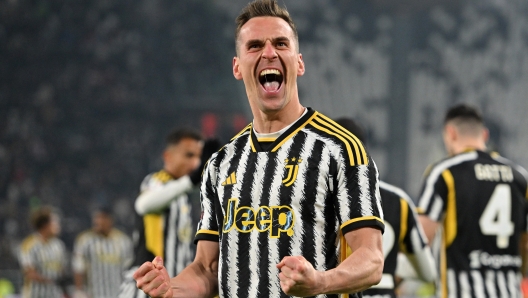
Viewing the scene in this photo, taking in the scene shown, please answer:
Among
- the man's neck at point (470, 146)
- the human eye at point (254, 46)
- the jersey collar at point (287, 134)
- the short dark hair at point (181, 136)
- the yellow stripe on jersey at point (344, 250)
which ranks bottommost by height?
the yellow stripe on jersey at point (344, 250)

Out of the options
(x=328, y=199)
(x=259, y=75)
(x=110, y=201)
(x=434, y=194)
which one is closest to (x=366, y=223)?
(x=328, y=199)

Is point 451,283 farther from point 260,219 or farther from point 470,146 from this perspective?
point 260,219

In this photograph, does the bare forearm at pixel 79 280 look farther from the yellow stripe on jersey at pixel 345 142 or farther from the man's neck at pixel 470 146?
the yellow stripe on jersey at pixel 345 142

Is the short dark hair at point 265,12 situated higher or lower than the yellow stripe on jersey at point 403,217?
higher

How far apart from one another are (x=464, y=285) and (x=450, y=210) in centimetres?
45

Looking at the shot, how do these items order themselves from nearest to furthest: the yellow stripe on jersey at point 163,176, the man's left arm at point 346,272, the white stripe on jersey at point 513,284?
the man's left arm at point 346,272 → the white stripe on jersey at point 513,284 → the yellow stripe on jersey at point 163,176

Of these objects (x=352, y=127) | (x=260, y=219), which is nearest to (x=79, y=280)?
(x=352, y=127)

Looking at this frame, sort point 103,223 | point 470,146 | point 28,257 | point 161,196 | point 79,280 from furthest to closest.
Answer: point 79,280, point 103,223, point 28,257, point 161,196, point 470,146

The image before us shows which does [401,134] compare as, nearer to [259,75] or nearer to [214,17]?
[214,17]

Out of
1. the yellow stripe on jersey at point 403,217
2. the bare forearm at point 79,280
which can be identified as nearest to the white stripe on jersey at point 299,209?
the yellow stripe on jersey at point 403,217

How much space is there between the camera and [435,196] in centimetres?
451

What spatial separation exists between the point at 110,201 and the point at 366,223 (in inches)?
551

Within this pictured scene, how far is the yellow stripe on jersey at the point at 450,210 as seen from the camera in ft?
14.8

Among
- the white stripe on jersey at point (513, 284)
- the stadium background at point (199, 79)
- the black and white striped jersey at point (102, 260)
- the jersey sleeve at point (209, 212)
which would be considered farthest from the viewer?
the stadium background at point (199, 79)
